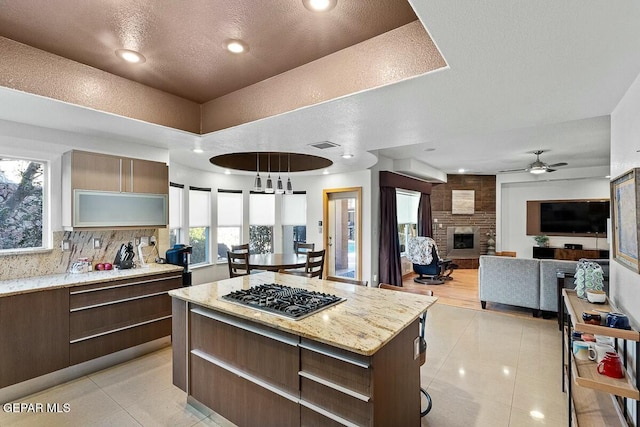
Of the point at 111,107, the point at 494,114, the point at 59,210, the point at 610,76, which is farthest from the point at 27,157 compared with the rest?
the point at 610,76

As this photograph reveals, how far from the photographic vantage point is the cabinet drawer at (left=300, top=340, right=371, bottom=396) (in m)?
1.56

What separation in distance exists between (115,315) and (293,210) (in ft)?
14.7

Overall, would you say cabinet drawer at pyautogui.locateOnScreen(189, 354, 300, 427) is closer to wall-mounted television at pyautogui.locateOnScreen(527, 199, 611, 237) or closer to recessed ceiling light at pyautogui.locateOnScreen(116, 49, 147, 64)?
recessed ceiling light at pyautogui.locateOnScreen(116, 49, 147, 64)

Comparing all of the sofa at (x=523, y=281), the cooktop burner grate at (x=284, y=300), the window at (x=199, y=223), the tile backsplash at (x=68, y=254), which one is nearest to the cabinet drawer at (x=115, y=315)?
the tile backsplash at (x=68, y=254)

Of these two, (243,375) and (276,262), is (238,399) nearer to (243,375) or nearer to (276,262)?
(243,375)

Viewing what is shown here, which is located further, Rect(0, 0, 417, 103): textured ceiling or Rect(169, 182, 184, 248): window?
Rect(169, 182, 184, 248): window

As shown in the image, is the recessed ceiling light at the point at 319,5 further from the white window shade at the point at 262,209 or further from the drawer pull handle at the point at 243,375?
the white window shade at the point at 262,209

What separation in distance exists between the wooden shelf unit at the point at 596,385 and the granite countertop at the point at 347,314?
35.2 inches

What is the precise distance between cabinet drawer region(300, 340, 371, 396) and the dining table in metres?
2.73

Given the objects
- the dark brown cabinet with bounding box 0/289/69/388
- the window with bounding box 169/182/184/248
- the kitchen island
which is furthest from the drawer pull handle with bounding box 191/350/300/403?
the window with bounding box 169/182/184/248

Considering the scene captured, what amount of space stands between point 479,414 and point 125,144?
4431mm

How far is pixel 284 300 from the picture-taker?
7.30 feet

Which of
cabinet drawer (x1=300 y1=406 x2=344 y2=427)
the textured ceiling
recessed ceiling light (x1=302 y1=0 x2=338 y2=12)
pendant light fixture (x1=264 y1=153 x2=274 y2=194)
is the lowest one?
cabinet drawer (x1=300 y1=406 x2=344 y2=427)

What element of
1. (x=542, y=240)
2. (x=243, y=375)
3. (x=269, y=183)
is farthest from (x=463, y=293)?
(x=243, y=375)
